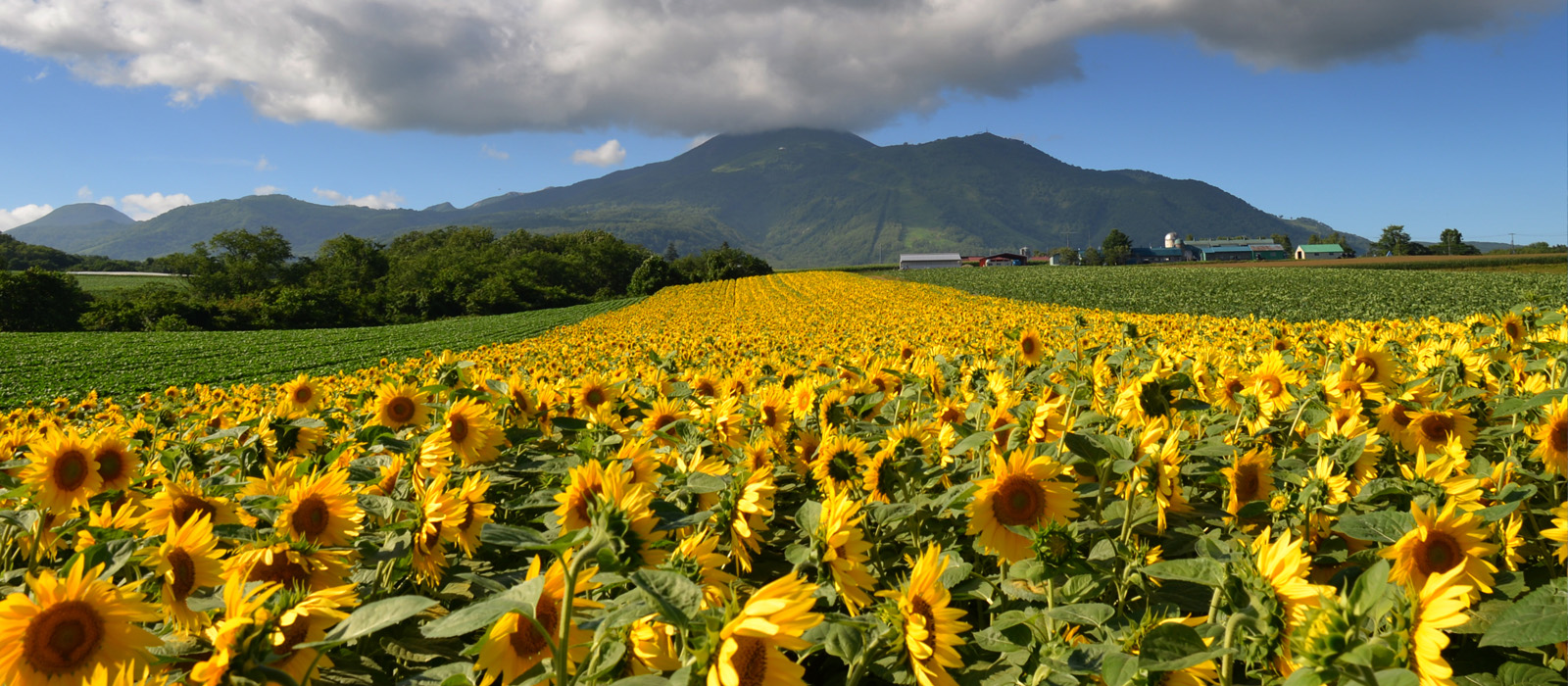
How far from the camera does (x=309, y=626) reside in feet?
4.19

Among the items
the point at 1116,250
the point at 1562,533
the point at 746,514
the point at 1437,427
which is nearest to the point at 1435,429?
the point at 1437,427

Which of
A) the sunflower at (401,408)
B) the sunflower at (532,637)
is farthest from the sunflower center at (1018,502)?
the sunflower at (401,408)

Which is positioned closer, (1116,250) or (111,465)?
(111,465)

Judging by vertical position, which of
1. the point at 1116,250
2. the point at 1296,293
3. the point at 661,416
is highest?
the point at 1116,250

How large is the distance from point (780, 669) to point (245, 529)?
139cm

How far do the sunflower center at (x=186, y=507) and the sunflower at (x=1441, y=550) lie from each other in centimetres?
276

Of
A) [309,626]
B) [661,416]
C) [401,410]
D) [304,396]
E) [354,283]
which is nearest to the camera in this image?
[309,626]

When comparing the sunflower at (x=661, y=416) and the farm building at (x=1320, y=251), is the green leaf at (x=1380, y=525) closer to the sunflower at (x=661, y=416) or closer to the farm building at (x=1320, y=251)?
the sunflower at (x=661, y=416)

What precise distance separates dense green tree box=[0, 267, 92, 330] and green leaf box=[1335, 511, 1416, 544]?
→ 70.3 metres

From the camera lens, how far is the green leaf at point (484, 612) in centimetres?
95

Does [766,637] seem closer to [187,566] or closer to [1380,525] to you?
[187,566]

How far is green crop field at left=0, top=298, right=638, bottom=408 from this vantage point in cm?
1950

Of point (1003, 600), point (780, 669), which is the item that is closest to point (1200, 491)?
point (1003, 600)

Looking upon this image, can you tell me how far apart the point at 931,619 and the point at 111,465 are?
8.93 feet
